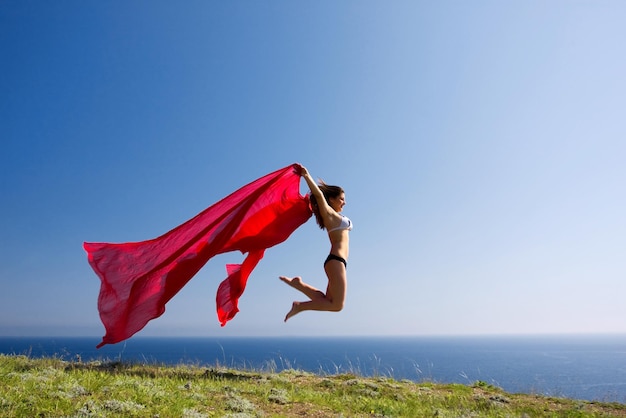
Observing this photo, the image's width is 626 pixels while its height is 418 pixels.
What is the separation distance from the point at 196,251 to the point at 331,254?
317 centimetres

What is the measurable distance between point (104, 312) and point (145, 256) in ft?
4.49

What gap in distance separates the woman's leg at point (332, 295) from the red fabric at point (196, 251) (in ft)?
7.74

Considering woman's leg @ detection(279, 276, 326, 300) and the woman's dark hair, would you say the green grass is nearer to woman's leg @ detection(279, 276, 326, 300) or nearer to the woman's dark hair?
woman's leg @ detection(279, 276, 326, 300)

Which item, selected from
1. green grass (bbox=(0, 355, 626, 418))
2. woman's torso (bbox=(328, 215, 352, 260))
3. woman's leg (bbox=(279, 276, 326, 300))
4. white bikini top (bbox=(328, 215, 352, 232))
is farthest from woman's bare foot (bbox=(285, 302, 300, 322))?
white bikini top (bbox=(328, 215, 352, 232))

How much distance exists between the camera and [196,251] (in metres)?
9.67

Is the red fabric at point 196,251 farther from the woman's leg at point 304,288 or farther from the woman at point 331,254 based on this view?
the woman's leg at point 304,288

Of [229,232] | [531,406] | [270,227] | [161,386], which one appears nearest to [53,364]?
[161,386]

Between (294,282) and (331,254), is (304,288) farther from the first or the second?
(331,254)

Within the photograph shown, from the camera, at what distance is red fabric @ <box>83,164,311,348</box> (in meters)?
9.24

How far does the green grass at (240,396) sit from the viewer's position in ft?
19.1

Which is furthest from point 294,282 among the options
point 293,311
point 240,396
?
point 240,396

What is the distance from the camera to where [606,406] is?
10.0 metres

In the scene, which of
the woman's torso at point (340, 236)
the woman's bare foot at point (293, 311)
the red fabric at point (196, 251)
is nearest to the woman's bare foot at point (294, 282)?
the woman's bare foot at point (293, 311)

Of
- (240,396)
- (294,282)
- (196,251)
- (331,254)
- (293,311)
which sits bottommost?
(240,396)
